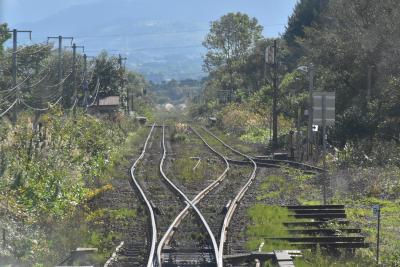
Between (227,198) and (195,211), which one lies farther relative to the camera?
(227,198)

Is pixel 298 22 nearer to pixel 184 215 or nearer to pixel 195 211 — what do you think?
pixel 195 211

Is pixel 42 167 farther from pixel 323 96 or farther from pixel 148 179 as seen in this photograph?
pixel 323 96

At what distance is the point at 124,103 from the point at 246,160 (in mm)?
42822

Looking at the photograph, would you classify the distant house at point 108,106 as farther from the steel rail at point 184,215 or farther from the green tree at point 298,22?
the steel rail at point 184,215

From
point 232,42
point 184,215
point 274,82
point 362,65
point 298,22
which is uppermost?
point 298,22

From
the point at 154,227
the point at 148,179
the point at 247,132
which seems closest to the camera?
the point at 154,227

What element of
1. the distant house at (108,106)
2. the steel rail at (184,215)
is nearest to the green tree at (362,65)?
the steel rail at (184,215)

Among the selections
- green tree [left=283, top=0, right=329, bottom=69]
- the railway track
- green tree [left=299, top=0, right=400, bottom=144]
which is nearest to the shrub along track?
the railway track

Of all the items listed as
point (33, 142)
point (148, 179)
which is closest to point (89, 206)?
point (33, 142)

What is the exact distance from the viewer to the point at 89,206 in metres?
15.2

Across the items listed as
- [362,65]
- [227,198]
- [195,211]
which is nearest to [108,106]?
[362,65]

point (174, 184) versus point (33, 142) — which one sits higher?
point (33, 142)

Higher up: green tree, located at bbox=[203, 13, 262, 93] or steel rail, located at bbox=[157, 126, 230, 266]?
green tree, located at bbox=[203, 13, 262, 93]

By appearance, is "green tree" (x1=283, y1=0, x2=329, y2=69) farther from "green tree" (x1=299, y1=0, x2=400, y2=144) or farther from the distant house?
Answer: "green tree" (x1=299, y1=0, x2=400, y2=144)
